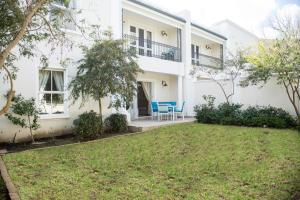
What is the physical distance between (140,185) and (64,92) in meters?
7.59

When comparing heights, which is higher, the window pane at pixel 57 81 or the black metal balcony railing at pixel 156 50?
the black metal balcony railing at pixel 156 50

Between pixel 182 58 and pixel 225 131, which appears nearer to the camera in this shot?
pixel 225 131

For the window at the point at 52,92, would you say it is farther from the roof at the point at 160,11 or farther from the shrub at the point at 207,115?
the shrub at the point at 207,115

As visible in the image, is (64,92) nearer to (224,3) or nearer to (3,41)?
(3,41)

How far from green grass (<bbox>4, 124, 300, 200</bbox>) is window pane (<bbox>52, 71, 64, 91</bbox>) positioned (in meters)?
3.38

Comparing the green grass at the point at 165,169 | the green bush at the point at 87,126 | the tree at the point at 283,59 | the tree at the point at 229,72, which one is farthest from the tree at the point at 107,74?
the tree at the point at 229,72

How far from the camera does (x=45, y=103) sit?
1175cm

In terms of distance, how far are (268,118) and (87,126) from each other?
28.3ft

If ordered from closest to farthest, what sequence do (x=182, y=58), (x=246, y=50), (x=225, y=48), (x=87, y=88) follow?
(x=87, y=88) → (x=246, y=50) → (x=182, y=58) → (x=225, y=48)

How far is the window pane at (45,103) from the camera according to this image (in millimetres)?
11602

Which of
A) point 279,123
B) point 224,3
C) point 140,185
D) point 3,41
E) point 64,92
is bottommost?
point 140,185

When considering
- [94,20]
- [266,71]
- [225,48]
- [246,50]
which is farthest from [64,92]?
[225,48]

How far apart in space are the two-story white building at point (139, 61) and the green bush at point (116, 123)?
0.66m

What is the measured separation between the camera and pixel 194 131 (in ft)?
40.7
